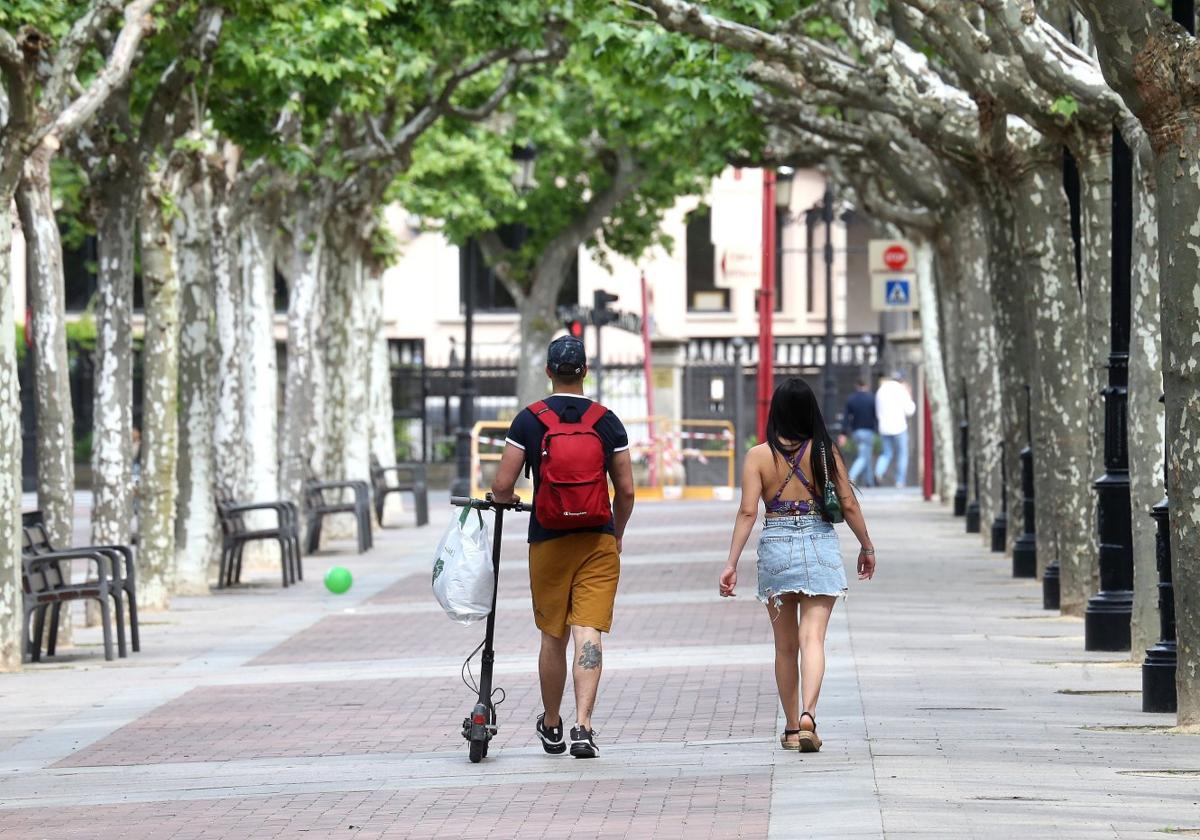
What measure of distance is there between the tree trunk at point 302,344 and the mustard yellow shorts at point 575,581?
54.7ft

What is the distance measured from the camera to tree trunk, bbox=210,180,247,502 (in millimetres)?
22703

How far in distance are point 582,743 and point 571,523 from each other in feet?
2.96

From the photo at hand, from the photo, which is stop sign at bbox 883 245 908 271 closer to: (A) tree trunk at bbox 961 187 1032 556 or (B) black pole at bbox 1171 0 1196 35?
(A) tree trunk at bbox 961 187 1032 556

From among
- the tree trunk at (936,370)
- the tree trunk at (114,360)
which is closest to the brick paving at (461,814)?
the tree trunk at (114,360)

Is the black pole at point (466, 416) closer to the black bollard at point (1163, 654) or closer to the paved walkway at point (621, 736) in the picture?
the paved walkway at point (621, 736)

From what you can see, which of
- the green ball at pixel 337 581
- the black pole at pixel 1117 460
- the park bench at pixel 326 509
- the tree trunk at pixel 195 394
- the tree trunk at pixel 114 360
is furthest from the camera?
the park bench at pixel 326 509

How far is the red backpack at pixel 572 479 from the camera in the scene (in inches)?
393

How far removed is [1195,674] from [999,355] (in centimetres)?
1179

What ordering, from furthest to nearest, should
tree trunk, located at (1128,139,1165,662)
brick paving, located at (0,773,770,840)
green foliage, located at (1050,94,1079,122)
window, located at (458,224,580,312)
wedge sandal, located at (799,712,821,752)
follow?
1. window, located at (458,224,580,312)
2. green foliage, located at (1050,94,1079,122)
3. tree trunk, located at (1128,139,1165,662)
4. wedge sandal, located at (799,712,821,752)
5. brick paving, located at (0,773,770,840)

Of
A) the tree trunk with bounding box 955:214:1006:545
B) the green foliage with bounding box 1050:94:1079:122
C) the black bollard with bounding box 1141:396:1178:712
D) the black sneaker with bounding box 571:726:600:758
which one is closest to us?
the black sneaker with bounding box 571:726:600:758

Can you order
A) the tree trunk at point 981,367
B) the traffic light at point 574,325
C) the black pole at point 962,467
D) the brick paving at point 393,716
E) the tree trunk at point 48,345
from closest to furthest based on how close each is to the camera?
the brick paving at point 393,716 < the tree trunk at point 48,345 < the tree trunk at point 981,367 < the black pole at point 962,467 < the traffic light at point 574,325

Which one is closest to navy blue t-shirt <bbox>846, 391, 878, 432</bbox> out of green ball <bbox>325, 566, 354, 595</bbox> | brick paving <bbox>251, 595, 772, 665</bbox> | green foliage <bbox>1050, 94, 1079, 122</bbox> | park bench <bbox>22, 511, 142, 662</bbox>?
green ball <bbox>325, 566, 354, 595</bbox>

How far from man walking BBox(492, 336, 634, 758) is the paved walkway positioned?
13.9 inches

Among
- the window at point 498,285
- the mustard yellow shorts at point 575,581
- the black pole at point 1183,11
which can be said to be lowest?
the mustard yellow shorts at point 575,581
